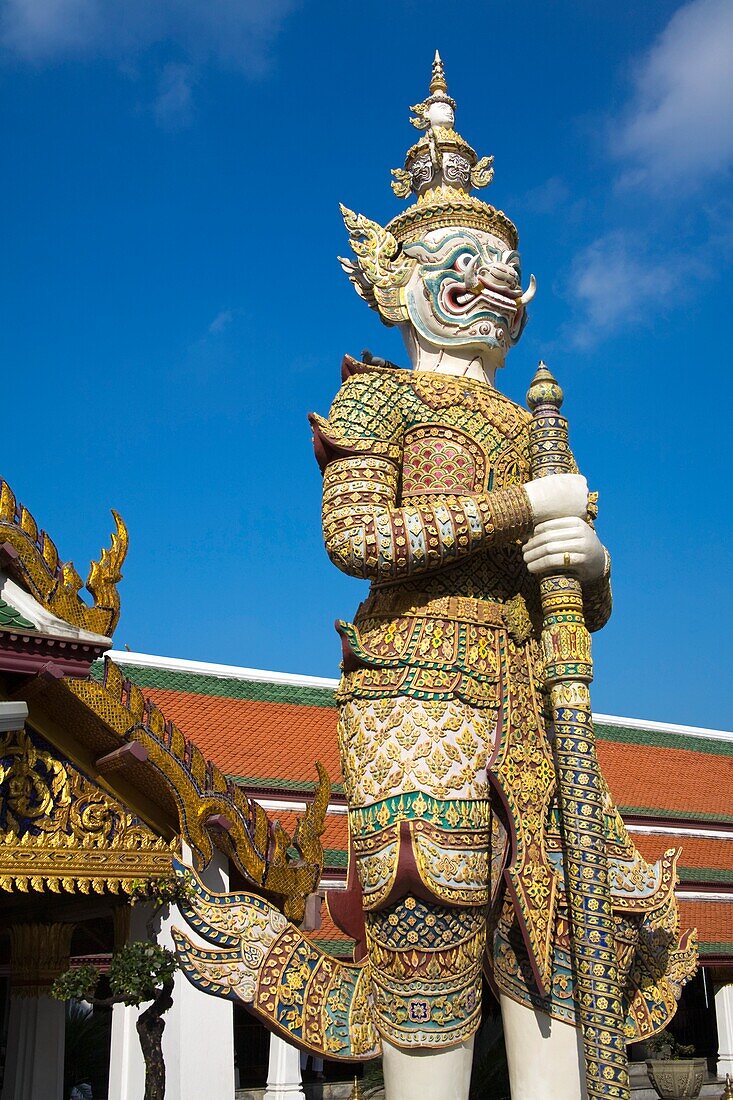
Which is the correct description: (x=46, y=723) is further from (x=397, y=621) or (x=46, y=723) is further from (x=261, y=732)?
(x=261, y=732)

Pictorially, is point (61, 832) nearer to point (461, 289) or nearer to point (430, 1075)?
point (430, 1075)

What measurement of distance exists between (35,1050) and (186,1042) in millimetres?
1851

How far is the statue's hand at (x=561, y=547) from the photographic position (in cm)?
450

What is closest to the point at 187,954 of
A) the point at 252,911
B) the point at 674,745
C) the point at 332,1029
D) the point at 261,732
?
the point at 252,911

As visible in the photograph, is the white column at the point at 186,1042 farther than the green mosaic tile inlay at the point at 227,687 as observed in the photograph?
No

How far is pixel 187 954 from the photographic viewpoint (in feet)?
14.1

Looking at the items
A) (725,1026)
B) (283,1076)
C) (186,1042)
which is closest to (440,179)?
(186,1042)

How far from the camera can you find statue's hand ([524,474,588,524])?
14.9 feet

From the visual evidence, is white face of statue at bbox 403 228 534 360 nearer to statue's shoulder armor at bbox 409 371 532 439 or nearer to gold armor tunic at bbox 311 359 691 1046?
statue's shoulder armor at bbox 409 371 532 439

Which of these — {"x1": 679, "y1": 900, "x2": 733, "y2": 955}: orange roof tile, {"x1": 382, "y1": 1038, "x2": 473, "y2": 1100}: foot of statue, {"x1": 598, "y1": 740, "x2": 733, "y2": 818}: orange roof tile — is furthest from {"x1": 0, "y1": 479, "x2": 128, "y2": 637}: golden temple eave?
{"x1": 598, "y1": 740, "x2": 733, "y2": 818}: orange roof tile

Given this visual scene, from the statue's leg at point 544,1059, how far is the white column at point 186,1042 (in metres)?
1.47

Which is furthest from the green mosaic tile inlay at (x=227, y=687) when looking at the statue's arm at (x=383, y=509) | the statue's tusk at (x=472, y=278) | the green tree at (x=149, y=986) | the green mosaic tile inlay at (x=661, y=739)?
the statue's arm at (x=383, y=509)

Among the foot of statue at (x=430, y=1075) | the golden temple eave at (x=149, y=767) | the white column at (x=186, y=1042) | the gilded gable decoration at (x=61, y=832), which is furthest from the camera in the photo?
the white column at (x=186, y=1042)

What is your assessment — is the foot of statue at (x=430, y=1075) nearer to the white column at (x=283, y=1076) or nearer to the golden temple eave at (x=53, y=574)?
the golden temple eave at (x=53, y=574)
